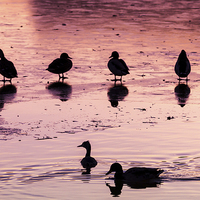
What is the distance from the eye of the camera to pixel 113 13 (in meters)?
38.6

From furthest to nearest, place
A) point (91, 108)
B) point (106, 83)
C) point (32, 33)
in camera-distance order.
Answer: point (32, 33) < point (106, 83) < point (91, 108)

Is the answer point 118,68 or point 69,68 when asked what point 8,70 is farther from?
point 118,68

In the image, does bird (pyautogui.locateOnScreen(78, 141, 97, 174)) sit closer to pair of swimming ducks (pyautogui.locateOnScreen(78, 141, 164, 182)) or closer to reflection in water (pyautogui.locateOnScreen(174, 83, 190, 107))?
pair of swimming ducks (pyautogui.locateOnScreen(78, 141, 164, 182))

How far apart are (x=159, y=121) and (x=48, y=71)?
309 inches

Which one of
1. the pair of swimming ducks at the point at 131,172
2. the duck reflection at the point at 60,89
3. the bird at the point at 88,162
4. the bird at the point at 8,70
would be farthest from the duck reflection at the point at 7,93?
the pair of swimming ducks at the point at 131,172

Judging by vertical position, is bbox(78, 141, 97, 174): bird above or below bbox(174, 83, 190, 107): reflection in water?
below

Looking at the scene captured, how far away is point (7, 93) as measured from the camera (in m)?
17.8

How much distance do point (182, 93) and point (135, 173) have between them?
776 centimetres

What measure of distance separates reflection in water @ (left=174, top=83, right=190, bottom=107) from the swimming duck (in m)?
5.90

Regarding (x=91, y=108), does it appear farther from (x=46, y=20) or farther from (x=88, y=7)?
(x=88, y=7)

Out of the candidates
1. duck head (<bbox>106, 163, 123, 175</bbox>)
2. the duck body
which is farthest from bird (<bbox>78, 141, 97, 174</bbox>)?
the duck body

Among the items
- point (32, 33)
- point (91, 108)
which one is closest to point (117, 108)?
point (91, 108)

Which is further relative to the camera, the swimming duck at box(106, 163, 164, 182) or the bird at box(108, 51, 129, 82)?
the bird at box(108, 51, 129, 82)

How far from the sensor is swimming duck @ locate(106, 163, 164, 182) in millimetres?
10547
